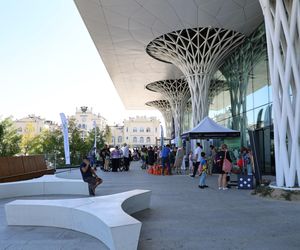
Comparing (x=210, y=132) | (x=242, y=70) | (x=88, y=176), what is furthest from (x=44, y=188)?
(x=242, y=70)

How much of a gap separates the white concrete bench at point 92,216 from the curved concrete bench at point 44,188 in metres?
3.81

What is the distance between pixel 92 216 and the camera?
575cm

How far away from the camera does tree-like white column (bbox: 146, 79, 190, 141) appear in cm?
4078

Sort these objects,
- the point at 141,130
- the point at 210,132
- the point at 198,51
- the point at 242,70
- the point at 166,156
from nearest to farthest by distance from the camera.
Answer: the point at 210,132, the point at 166,156, the point at 242,70, the point at 198,51, the point at 141,130

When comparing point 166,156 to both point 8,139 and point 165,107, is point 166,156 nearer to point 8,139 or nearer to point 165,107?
point 8,139

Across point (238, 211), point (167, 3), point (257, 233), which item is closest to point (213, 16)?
point (167, 3)

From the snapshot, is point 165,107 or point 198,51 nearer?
point 198,51

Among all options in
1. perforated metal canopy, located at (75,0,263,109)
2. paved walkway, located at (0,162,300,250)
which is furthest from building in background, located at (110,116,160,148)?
paved walkway, located at (0,162,300,250)

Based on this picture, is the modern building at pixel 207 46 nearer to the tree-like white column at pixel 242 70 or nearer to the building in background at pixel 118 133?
the tree-like white column at pixel 242 70

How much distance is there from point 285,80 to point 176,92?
3152cm

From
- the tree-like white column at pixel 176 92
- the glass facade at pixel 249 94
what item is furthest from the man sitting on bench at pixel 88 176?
the tree-like white column at pixel 176 92

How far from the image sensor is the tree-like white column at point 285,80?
9.84 meters

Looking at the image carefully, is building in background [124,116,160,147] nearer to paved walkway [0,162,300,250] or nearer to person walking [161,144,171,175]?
person walking [161,144,171,175]

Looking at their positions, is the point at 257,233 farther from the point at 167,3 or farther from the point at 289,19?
the point at 167,3
